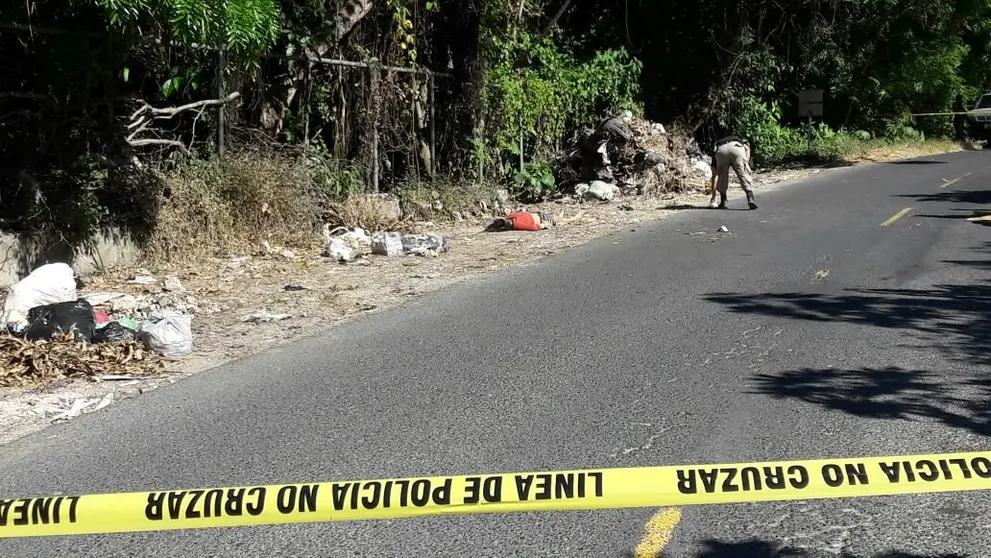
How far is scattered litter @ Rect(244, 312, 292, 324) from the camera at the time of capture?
28.3 feet

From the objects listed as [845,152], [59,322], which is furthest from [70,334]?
[845,152]

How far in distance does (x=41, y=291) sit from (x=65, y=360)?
4.78 ft

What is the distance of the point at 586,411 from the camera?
5.74 m

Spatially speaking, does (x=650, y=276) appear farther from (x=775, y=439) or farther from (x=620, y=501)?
(x=620, y=501)

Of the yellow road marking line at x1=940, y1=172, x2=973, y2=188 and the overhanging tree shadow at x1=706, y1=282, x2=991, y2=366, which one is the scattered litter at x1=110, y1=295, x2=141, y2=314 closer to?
the overhanging tree shadow at x1=706, y1=282, x2=991, y2=366

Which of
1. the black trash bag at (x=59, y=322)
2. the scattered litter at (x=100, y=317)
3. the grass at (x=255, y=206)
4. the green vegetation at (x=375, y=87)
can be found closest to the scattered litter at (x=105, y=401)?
the black trash bag at (x=59, y=322)

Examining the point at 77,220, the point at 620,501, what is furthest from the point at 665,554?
the point at 77,220

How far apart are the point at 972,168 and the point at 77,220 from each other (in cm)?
2166

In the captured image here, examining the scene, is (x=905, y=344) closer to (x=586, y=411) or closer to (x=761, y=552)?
(x=586, y=411)

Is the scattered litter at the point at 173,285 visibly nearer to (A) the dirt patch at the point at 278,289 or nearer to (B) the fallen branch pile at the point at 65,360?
(A) the dirt patch at the point at 278,289

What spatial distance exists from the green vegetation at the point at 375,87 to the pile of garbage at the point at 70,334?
199 centimetres

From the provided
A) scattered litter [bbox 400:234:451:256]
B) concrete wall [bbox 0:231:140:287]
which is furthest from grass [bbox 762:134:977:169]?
concrete wall [bbox 0:231:140:287]

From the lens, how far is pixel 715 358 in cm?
690

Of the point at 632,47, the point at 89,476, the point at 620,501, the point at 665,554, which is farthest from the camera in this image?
the point at 632,47
